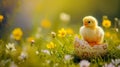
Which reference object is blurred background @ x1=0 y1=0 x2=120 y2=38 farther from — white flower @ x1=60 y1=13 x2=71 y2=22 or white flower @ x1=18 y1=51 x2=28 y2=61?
white flower @ x1=18 y1=51 x2=28 y2=61

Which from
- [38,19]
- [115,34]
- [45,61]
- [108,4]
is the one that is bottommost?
[45,61]

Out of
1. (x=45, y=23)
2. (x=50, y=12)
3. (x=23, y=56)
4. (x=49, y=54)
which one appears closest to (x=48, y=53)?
(x=49, y=54)

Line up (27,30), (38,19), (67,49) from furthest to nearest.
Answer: (38,19) < (27,30) < (67,49)

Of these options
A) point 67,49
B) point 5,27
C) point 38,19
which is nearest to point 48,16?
point 38,19

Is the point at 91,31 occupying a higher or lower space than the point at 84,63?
higher

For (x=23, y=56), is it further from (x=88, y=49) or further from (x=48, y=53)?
(x=88, y=49)

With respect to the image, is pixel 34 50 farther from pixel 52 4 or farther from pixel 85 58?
pixel 52 4

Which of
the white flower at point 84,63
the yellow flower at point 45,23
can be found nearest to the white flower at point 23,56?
the white flower at point 84,63
